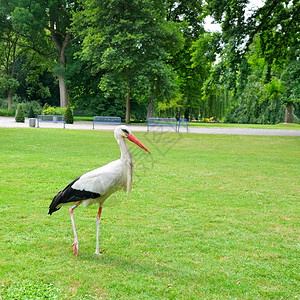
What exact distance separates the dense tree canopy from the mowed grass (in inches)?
582

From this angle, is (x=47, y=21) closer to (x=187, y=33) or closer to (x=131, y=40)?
(x=131, y=40)

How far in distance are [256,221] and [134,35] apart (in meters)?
28.0

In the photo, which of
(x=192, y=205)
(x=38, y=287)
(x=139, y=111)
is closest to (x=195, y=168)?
(x=192, y=205)

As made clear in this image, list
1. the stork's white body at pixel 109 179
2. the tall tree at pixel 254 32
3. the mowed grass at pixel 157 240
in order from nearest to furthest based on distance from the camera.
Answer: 1. the mowed grass at pixel 157 240
2. the stork's white body at pixel 109 179
3. the tall tree at pixel 254 32

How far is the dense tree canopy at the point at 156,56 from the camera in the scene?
2250 centimetres

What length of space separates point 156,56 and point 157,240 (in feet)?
101

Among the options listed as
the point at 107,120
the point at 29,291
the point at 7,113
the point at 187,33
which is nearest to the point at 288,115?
the point at 187,33

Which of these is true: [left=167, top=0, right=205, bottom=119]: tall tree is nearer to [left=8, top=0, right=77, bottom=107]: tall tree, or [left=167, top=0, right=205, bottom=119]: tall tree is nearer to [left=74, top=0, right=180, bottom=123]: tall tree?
[left=74, top=0, right=180, bottom=123]: tall tree

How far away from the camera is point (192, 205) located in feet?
22.7

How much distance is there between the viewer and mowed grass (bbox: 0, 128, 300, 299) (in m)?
3.70

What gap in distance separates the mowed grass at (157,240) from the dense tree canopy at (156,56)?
14.8 meters

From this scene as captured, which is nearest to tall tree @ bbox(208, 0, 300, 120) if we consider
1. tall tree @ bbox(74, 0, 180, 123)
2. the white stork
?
tall tree @ bbox(74, 0, 180, 123)

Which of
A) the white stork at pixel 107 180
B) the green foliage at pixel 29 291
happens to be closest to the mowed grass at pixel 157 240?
the green foliage at pixel 29 291

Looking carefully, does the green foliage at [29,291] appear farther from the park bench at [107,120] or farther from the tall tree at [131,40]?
the tall tree at [131,40]
